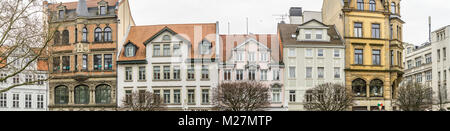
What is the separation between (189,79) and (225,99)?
922 cm

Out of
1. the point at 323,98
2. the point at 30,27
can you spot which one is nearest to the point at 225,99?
the point at 323,98

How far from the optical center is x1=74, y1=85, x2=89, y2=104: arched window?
5925cm

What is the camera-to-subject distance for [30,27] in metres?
36.6

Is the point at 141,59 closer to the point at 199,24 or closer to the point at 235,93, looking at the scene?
the point at 199,24

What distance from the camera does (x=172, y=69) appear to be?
58.0 meters

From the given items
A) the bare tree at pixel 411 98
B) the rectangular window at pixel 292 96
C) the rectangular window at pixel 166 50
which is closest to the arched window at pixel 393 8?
the bare tree at pixel 411 98

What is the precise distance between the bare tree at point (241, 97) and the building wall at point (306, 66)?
607 cm

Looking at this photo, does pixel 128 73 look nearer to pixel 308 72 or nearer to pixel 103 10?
pixel 103 10

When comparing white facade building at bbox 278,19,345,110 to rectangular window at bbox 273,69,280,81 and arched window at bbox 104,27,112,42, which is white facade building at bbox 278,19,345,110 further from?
arched window at bbox 104,27,112,42

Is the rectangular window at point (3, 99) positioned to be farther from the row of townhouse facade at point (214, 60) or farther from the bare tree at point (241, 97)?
the bare tree at point (241, 97)

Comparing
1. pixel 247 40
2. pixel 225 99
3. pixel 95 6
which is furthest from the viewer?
pixel 95 6

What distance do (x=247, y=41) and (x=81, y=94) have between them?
62.7ft

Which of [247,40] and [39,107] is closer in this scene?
[247,40]

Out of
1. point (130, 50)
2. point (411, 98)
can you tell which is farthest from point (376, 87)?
point (130, 50)
